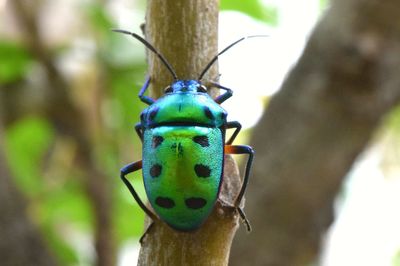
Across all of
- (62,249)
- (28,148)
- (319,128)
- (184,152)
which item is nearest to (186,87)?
(184,152)

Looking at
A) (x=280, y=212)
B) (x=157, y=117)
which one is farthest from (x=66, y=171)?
(x=157, y=117)

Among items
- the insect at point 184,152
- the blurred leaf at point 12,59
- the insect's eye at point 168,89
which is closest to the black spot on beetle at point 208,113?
the insect at point 184,152

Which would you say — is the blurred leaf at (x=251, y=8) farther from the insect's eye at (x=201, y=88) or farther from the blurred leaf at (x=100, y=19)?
the insect's eye at (x=201, y=88)

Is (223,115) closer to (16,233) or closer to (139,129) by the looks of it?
(139,129)

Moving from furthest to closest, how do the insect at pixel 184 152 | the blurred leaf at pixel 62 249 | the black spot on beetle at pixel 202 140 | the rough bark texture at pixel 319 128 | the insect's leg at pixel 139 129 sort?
the blurred leaf at pixel 62 249 < the rough bark texture at pixel 319 128 < the insect's leg at pixel 139 129 < the black spot on beetle at pixel 202 140 < the insect at pixel 184 152

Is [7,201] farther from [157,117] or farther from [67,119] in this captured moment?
[157,117]

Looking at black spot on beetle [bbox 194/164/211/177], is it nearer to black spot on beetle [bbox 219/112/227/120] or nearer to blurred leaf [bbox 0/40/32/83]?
black spot on beetle [bbox 219/112/227/120]

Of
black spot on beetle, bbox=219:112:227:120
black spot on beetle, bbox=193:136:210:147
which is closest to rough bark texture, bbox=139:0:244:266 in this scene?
black spot on beetle, bbox=193:136:210:147

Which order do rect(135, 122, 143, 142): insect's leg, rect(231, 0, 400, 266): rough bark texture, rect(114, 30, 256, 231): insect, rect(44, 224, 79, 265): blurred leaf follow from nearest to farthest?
1. rect(114, 30, 256, 231): insect
2. rect(135, 122, 143, 142): insect's leg
3. rect(231, 0, 400, 266): rough bark texture
4. rect(44, 224, 79, 265): blurred leaf
